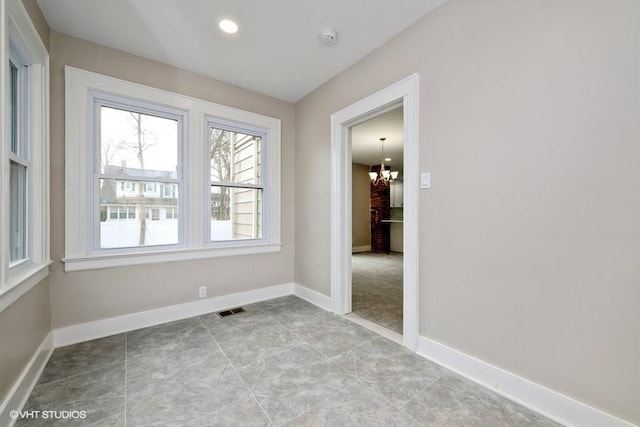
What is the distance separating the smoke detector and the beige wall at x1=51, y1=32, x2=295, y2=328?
4.31ft

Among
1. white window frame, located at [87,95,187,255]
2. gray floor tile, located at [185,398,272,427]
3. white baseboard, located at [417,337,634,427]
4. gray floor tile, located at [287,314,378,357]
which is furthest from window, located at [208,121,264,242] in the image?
white baseboard, located at [417,337,634,427]

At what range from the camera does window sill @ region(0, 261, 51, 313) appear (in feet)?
4.44

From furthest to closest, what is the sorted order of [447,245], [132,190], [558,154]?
1. [132,190]
2. [447,245]
3. [558,154]

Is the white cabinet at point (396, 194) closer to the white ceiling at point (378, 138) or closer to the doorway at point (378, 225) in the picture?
the doorway at point (378, 225)

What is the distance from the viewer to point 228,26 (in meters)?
2.16

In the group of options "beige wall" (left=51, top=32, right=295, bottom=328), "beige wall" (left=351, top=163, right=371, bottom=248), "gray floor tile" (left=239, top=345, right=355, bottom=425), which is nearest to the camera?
"gray floor tile" (left=239, top=345, right=355, bottom=425)

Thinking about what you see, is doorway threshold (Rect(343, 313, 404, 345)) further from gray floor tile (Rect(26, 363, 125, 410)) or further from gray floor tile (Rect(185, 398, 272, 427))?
gray floor tile (Rect(26, 363, 125, 410))

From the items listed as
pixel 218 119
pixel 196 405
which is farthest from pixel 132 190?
pixel 196 405

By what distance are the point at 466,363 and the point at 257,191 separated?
282cm

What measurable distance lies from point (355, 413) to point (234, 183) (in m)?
2.63

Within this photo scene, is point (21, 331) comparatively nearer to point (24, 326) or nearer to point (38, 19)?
point (24, 326)

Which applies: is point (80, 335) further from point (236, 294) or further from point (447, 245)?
point (447, 245)

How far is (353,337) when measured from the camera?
2.38m

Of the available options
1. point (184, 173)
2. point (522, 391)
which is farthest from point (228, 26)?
point (522, 391)
